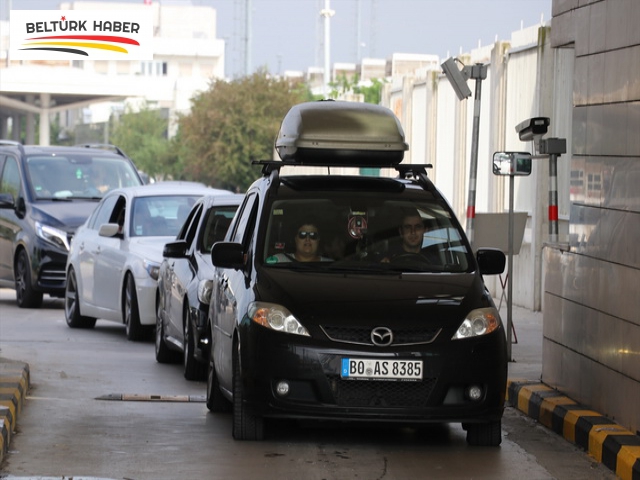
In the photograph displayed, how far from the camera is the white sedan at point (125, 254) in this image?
54.4 feet

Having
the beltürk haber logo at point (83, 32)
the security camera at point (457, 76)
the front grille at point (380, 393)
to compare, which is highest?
the beltürk haber logo at point (83, 32)

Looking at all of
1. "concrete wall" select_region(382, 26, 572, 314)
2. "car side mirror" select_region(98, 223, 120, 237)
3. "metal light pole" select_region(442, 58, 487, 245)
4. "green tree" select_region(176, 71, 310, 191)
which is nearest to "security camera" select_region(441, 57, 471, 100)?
"metal light pole" select_region(442, 58, 487, 245)

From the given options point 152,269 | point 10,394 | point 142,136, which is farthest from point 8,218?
point 142,136

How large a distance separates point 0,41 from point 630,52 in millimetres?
143869

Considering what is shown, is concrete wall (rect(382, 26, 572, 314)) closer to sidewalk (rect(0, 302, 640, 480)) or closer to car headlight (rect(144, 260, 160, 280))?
car headlight (rect(144, 260, 160, 280))

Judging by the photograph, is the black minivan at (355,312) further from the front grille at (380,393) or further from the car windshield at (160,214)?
the car windshield at (160,214)

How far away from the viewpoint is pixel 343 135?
39.1 feet

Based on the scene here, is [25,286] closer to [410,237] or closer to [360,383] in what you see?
[410,237]

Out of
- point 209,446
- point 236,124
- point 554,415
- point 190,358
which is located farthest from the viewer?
point 236,124

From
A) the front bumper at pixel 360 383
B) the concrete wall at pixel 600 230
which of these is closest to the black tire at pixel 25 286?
the concrete wall at pixel 600 230

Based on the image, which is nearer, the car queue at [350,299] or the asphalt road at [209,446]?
the asphalt road at [209,446]

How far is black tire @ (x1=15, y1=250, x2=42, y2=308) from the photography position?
839 inches

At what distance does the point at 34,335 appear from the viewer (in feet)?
56.9

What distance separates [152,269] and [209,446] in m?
7.03
